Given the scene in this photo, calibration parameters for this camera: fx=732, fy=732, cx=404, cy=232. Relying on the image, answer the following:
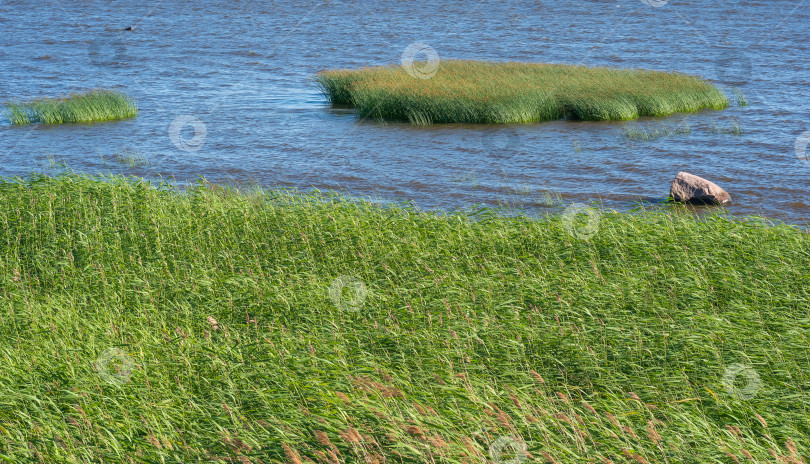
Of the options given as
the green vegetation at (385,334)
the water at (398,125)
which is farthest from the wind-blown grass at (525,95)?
the green vegetation at (385,334)

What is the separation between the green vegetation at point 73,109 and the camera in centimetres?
3127

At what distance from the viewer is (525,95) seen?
100.0ft

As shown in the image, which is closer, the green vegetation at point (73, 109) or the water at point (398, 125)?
the water at point (398, 125)

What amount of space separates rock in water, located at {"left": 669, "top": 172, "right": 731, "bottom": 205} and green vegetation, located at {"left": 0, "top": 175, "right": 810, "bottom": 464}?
20.4ft

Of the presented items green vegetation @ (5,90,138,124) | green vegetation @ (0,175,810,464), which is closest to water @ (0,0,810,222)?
green vegetation @ (5,90,138,124)

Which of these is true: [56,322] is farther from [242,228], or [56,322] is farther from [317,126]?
[317,126]

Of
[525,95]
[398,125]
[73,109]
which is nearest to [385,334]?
[398,125]

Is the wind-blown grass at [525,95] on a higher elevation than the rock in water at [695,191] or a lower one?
lower

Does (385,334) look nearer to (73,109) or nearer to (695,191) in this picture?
(695,191)

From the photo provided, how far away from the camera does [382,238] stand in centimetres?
1241

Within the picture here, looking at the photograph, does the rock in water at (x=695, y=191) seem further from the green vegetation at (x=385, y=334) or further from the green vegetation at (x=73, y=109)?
the green vegetation at (x=73, y=109)

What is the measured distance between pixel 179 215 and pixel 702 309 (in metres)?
9.10

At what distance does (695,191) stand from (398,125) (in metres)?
14.3

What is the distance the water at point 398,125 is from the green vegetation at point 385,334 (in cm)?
732
